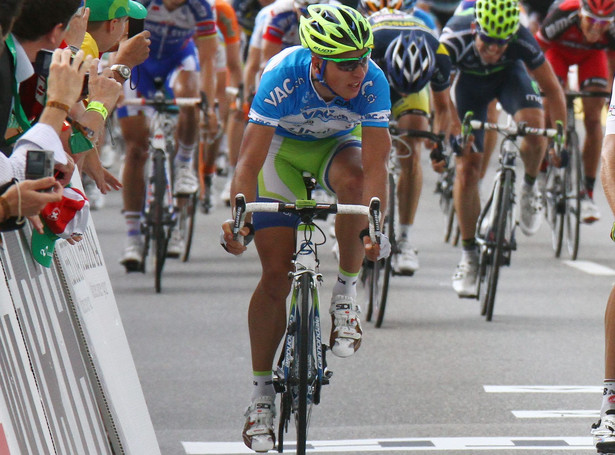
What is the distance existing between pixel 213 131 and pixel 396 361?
3.75m

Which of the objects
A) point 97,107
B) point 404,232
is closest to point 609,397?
point 97,107

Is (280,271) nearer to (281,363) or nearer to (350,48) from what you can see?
(281,363)

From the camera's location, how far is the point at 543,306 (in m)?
10.9

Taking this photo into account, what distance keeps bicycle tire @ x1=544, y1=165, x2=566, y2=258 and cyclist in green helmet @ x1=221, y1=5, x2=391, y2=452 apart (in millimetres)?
6524

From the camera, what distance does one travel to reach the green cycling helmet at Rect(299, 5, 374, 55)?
244 inches

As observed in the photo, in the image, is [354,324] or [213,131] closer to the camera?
[354,324]

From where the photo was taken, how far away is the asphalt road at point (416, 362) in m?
6.88

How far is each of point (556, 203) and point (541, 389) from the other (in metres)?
5.43

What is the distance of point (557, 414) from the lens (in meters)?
7.34

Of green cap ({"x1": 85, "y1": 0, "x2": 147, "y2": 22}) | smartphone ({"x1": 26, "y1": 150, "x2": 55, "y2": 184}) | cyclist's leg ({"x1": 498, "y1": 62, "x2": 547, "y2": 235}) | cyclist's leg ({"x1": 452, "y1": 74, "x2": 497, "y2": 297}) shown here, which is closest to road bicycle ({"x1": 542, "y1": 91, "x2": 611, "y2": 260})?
cyclist's leg ({"x1": 498, "y1": 62, "x2": 547, "y2": 235})

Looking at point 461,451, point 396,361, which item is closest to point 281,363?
point 461,451

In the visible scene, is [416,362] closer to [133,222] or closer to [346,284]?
[346,284]

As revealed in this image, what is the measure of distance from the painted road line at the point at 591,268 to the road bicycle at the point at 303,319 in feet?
22.3

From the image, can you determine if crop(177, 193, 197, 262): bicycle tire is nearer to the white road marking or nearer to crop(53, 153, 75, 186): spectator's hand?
the white road marking
